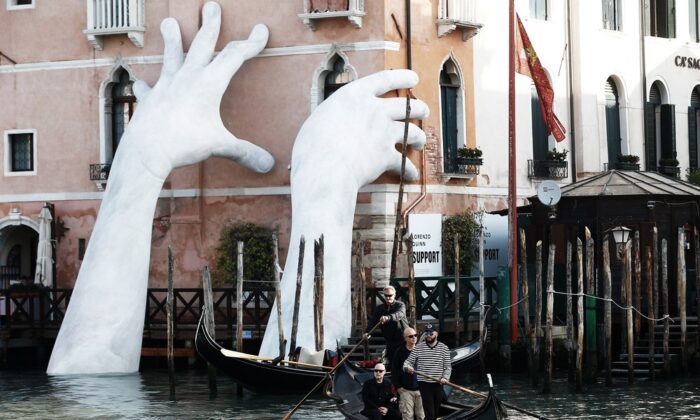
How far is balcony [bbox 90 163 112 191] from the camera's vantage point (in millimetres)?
35562

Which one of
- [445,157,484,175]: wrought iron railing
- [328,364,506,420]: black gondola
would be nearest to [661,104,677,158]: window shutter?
[445,157,484,175]: wrought iron railing

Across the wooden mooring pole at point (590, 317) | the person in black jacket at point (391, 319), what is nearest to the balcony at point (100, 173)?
the wooden mooring pole at point (590, 317)

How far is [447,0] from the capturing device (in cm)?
3412

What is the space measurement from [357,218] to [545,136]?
5.57 metres

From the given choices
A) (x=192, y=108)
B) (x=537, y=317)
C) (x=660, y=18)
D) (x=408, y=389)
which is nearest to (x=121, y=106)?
(x=192, y=108)

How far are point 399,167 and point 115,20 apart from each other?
6239 mm

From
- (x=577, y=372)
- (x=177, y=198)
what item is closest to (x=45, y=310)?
(x=177, y=198)

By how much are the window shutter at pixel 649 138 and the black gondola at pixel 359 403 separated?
1524 cm

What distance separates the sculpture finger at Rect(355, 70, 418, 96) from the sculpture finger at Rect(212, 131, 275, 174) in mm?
2343

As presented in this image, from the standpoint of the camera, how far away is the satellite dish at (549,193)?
32344mm

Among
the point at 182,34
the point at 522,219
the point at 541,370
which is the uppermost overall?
the point at 182,34

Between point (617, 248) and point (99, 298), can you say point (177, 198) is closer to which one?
point (99, 298)

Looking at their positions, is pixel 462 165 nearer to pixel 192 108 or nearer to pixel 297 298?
pixel 192 108

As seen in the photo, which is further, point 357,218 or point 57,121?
point 57,121
